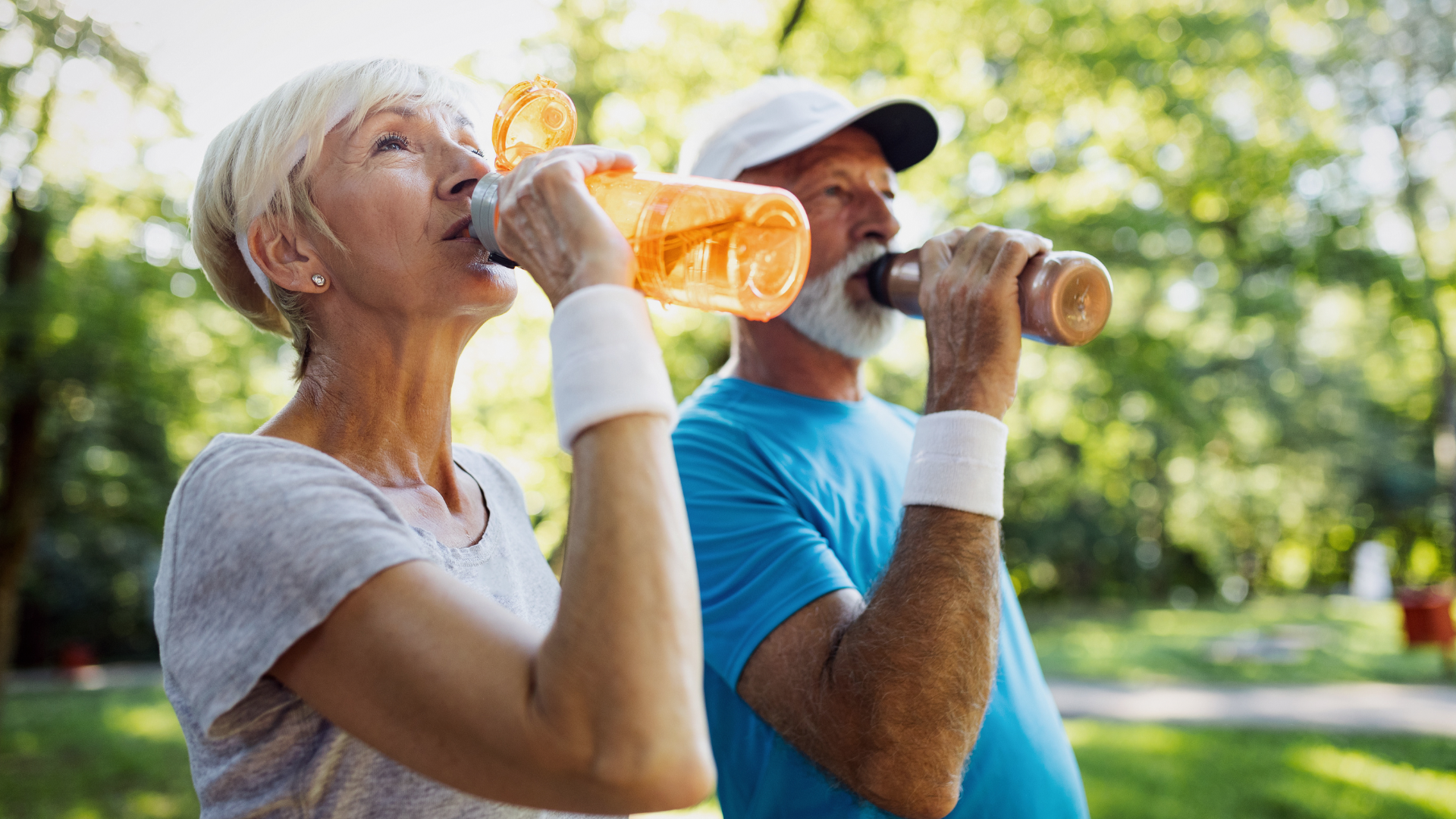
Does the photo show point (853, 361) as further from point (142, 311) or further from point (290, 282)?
point (142, 311)

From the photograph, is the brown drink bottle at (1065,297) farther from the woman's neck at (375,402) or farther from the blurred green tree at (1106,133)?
the blurred green tree at (1106,133)

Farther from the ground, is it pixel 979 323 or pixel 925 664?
pixel 979 323

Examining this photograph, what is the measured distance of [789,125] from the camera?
233 cm

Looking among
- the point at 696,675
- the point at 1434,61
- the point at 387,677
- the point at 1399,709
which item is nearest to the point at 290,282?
the point at 387,677

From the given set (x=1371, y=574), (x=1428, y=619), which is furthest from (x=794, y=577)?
(x=1371, y=574)

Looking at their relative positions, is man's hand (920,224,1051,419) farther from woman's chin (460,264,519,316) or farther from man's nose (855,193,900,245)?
woman's chin (460,264,519,316)

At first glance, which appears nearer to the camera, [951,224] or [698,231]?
[698,231]

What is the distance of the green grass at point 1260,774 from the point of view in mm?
6156

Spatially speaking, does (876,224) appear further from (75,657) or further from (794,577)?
(75,657)

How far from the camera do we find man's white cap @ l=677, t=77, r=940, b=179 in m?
2.30

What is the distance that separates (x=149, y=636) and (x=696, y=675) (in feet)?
65.3

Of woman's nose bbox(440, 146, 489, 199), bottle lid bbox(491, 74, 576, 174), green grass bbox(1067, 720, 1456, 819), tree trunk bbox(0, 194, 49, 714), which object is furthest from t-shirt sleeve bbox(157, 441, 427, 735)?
tree trunk bbox(0, 194, 49, 714)

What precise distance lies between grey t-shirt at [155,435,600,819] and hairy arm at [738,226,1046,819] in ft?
1.81

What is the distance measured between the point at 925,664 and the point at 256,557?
3.12 feet
